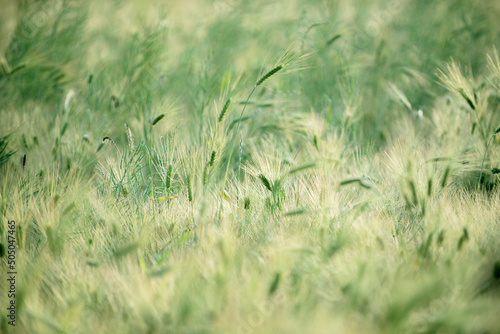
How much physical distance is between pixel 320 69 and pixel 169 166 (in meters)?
1.69

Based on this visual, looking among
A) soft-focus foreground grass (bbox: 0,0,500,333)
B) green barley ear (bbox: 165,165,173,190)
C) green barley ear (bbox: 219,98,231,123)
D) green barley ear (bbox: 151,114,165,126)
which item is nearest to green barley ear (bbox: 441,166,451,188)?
soft-focus foreground grass (bbox: 0,0,500,333)

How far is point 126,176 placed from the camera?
71.6 inches

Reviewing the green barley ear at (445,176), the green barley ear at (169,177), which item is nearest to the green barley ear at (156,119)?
the green barley ear at (169,177)

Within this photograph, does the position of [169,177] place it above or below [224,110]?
below

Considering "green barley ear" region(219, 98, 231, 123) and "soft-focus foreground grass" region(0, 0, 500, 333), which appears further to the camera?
"green barley ear" region(219, 98, 231, 123)

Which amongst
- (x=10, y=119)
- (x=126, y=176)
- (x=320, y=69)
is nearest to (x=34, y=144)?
(x=10, y=119)

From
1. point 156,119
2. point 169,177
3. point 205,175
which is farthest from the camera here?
point 156,119

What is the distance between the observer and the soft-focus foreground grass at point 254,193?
1.12m

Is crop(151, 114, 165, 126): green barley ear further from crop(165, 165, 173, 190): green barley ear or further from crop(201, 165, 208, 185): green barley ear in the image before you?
crop(201, 165, 208, 185): green barley ear

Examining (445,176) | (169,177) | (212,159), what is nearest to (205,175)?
(212,159)

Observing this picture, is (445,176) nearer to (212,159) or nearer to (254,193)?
(254,193)

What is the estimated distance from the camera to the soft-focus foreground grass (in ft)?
3.68

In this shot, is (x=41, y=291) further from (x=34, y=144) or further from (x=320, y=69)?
(x=320, y=69)

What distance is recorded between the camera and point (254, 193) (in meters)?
1.74
